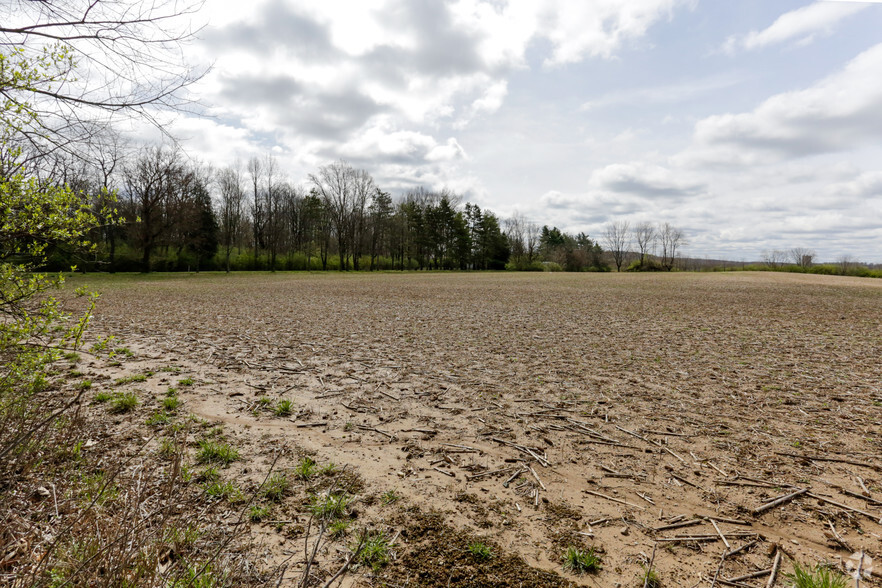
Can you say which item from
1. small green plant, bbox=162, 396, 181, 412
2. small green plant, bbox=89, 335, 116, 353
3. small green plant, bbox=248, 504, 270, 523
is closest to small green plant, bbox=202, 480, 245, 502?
small green plant, bbox=248, 504, 270, 523

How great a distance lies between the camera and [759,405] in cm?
670

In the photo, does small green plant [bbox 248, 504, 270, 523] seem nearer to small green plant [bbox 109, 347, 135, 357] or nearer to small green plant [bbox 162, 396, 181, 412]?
small green plant [bbox 162, 396, 181, 412]

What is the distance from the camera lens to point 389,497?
4.02m

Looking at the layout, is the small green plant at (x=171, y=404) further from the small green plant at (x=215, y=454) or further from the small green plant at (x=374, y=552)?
the small green plant at (x=374, y=552)

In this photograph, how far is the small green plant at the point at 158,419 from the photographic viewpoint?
549 centimetres

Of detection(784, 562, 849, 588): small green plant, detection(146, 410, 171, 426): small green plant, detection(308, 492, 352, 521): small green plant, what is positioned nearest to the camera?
detection(784, 562, 849, 588): small green plant

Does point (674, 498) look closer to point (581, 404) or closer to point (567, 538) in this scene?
point (567, 538)

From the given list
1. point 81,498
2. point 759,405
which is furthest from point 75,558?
point 759,405

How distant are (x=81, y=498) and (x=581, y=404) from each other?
254 inches

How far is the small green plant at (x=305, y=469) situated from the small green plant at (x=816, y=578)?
14.1 ft

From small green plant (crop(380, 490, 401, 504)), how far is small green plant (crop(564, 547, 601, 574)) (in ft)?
5.50

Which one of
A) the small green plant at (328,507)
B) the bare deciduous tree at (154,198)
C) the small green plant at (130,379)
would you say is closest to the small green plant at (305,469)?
the small green plant at (328,507)

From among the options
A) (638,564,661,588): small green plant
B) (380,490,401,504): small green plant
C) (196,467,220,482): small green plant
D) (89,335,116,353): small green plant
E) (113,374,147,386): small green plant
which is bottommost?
(380,490,401,504): small green plant

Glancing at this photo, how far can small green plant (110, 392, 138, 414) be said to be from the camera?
591 cm
